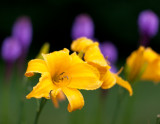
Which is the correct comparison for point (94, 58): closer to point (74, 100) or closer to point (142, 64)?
point (74, 100)

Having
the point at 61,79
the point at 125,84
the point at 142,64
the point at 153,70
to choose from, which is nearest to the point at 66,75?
the point at 61,79

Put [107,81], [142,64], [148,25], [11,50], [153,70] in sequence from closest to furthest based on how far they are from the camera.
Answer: [107,81]
[142,64]
[153,70]
[148,25]
[11,50]

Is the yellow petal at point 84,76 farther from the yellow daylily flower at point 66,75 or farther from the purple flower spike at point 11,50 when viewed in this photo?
the purple flower spike at point 11,50

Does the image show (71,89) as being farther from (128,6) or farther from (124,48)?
(124,48)

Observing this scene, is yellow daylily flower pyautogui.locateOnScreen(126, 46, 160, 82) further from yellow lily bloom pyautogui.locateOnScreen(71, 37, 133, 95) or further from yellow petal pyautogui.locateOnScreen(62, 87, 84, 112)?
yellow petal pyautogui.locateOnScreen(62, 87, 84, 112)

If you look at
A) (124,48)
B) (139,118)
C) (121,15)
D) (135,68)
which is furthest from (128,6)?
(135,68)
